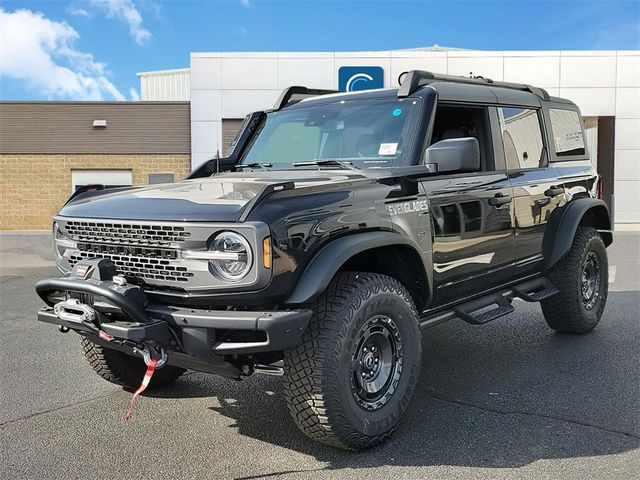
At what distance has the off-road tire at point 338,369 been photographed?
318 centimetres

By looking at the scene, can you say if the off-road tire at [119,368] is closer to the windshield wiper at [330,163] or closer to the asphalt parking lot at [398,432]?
the asphalt parking lot at [398,432]

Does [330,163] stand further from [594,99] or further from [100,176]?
[594,99]

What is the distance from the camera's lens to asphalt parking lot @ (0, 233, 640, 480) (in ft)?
10.7

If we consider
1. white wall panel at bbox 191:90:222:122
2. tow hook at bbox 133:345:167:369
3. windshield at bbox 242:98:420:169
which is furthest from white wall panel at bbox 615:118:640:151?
tow hook at bbox 133:345:167:369

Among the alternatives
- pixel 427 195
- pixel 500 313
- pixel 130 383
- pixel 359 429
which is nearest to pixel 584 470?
pixel 359 429

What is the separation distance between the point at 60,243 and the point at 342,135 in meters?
1.98

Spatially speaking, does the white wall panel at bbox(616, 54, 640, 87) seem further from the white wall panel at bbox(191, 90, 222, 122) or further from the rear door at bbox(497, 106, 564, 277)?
the rear door at bbox(497, 106, 564, 277)

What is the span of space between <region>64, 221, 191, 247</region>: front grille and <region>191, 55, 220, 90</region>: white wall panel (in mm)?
15582

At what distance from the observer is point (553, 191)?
5.30 m

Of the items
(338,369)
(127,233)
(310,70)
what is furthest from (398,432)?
(310,70)

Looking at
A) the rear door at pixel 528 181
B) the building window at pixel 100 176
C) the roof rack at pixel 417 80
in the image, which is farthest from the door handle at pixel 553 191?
the building window at pixel 100 176

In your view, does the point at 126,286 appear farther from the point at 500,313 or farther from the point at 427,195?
the point at 500,313

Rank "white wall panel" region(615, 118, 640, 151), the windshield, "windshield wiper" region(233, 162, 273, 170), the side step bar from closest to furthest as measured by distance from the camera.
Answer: the windshield → the side step bar → "windshield wiper" region(233, 162, 273, 170) → "white wall panel" region(615, 118, 640, 151)

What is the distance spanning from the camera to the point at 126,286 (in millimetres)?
3123
